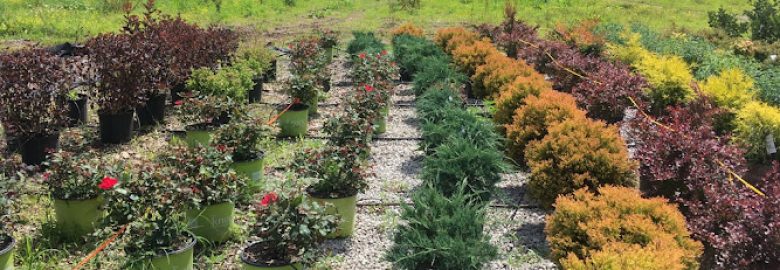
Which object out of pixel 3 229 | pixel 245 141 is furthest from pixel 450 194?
pixel 3 229

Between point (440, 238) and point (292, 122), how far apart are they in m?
3.89

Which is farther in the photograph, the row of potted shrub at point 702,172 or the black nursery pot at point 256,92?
the black nursery pot at point 256,92

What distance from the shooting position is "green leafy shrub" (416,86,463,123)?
265 inches

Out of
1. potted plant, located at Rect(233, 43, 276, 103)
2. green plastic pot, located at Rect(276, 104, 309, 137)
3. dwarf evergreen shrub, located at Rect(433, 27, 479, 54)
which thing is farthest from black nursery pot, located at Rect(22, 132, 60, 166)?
Answer: dwarf evergreen shrub, located at Rect(433, 27, 479, 54)

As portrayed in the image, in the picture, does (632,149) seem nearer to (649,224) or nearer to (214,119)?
(649,224)

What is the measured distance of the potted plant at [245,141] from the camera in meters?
5.27

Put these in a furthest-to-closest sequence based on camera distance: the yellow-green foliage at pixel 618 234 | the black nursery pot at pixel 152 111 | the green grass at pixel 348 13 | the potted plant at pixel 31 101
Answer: the green grass at pixel 348 13 < the black nursery pot at pixel 152 111 < the potted plant at pixel 31 101 < the yellow-green foliage at pixel 618 234

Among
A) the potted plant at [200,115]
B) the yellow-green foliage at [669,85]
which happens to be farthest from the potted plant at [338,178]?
the yellow-green foliage at [669,85]

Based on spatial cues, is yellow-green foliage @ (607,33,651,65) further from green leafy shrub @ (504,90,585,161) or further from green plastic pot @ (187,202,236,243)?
green plastic pot @ (187,202,236,243)

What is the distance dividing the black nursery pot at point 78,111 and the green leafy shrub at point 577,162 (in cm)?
470

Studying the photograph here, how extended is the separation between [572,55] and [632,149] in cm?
242

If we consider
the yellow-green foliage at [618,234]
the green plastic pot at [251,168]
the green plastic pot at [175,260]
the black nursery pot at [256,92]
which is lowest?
the black nursery pot at [256,92]

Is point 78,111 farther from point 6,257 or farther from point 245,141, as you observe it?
point 6,257

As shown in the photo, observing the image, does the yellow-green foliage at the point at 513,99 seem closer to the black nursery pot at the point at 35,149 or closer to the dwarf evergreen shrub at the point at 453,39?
the black nursery pot at the point at 35,149
